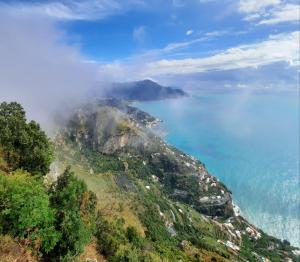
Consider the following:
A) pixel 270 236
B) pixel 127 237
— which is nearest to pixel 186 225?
pixel 270 236

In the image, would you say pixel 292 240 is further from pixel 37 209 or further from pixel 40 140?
pixel 37 209

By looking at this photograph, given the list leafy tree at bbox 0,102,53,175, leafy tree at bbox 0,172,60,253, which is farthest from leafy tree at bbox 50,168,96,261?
leafy tree at bbox 0,102,53,175

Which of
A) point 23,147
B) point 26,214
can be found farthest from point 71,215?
point 23,147

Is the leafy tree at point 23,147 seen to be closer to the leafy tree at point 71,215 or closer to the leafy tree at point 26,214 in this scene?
the leafy tree at point 71,215

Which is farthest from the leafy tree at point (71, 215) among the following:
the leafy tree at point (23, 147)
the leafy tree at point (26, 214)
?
the leafy tree at point (23, 147)

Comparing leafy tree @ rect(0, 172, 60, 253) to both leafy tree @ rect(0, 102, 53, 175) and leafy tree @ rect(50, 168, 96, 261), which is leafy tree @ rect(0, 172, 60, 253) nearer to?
leafy tree @ rect(50, 168, 96, 261)

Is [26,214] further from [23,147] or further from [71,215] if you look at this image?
[23,147]
